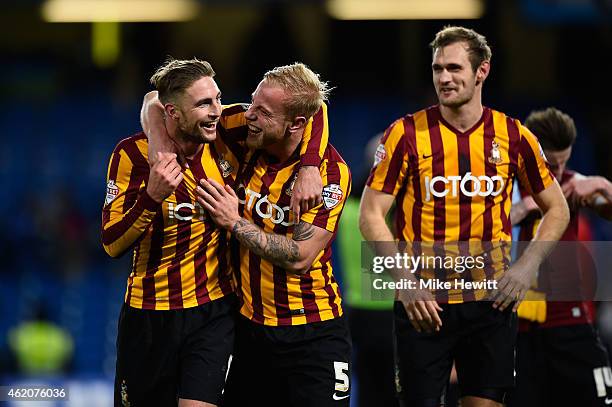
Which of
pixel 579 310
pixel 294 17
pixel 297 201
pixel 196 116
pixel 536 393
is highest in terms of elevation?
pixel 294 17

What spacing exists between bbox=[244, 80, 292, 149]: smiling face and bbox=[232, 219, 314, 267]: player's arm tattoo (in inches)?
15.8

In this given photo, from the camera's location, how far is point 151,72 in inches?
520

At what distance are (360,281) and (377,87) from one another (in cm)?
810

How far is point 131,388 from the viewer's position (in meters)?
4.81

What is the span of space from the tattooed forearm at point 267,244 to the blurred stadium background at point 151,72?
24.2 ft

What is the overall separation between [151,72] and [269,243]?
8.92 m

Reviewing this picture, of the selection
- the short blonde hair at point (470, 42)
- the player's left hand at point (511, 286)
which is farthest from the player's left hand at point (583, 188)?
the short blonde hair at point (470, 42)

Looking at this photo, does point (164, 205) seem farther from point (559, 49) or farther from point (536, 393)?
point (559, 49)

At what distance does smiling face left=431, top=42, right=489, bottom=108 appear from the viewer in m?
4.88

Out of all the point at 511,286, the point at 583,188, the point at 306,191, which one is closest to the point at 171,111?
the point at 306,191

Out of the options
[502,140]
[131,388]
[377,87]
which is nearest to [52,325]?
[377,87]

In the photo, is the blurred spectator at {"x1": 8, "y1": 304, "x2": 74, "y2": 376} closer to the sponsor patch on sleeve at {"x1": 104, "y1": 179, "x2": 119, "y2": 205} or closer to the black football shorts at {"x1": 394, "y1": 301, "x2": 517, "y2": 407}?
the sponsor patch on sleeve at {"x1": 104, "y1": 179, "x2": 119, "y2": 205}

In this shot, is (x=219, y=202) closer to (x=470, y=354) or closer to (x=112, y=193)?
(x=112, y=193)

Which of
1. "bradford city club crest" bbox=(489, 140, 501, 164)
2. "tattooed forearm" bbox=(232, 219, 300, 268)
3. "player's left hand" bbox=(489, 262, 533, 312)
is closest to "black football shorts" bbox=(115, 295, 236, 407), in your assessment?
"tattooed forearm" bbox=(232, 219, 300, 268)
